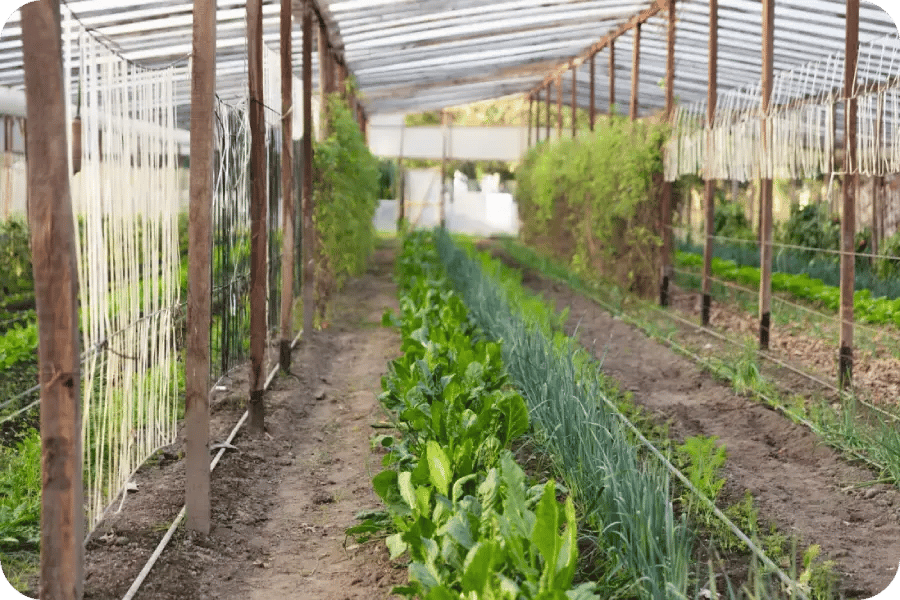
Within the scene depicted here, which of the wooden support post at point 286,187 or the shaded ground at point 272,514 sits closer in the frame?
the shaded ground at point 272,514

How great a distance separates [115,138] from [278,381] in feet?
13.3

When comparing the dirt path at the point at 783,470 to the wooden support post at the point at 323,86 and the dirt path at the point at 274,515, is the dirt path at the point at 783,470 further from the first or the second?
the wooden support post at the point at 323,86

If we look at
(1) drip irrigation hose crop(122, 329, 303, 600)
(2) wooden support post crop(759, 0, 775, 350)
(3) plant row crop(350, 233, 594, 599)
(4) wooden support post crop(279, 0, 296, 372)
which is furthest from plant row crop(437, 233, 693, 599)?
(2) wooden support post crop(759, 0, 775, 350)

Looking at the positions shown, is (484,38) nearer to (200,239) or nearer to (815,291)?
(815,291)

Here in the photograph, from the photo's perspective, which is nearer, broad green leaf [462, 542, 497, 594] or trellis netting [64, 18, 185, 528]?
broad green leaf [462, 542, 497, 594]

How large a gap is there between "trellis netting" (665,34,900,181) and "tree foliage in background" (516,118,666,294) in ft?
1.25

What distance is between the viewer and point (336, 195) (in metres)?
9.97

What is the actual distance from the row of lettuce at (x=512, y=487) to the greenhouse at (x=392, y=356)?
0.02m

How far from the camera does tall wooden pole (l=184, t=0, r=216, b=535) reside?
445cm

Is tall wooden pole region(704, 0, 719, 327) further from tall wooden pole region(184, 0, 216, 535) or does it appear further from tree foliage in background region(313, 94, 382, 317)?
tall wooden pole region(184, 0, 216, 535)

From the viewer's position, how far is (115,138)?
4031mm

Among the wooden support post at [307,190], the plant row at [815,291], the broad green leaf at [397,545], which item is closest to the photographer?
the broad green leaf at [397,545]

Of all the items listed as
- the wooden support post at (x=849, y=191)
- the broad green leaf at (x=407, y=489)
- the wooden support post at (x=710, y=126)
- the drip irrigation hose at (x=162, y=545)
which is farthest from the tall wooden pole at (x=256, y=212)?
the wooden support post at (x=710, y=126)

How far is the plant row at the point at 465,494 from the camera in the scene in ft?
9.58
